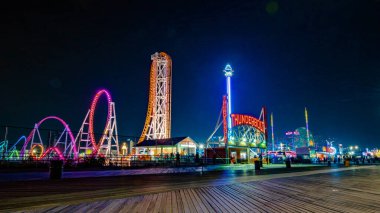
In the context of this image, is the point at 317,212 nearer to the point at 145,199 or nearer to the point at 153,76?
the point at 145,199

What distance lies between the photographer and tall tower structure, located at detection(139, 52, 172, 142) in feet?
184

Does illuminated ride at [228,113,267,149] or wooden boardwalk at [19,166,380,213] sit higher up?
illuminated ride at [228,113,267,149]

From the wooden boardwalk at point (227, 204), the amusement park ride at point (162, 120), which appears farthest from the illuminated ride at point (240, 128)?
the wooden boardwalk at point (227, 204)

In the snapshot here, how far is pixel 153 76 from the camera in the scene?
192ft

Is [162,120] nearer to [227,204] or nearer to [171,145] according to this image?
[171,145]

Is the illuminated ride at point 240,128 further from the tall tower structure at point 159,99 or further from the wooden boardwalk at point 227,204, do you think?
the wooden boardwalk at point 227,204

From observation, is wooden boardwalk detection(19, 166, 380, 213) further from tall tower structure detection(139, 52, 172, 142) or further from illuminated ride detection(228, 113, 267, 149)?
tall tower structure detection(139, 52, 172, 142)

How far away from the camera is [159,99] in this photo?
189 ft

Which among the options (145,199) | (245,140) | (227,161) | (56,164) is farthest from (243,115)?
(145,199)

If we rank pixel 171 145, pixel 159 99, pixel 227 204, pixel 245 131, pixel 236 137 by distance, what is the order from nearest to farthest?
pixel 227 204, pixel 171 145, pixel 236 137, pixel 245 131, pixel 159 99

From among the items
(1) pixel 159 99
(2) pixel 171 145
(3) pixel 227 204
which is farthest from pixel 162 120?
(3) pixel 227 204

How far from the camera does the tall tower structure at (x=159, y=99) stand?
56000mm

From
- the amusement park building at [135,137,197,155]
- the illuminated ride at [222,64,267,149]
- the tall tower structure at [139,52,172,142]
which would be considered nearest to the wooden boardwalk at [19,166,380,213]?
the amusement park building at [135,137,197,155]

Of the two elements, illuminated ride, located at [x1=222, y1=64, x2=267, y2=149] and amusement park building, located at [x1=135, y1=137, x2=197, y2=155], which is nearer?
amusement park building, located at [x1=135, y1=137, x2=197, y2=155]
